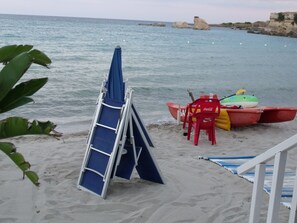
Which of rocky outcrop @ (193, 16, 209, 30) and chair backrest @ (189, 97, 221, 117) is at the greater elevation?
rocky outcrop @ (193, 16, 209, 30)

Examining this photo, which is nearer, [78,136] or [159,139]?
[159,139]

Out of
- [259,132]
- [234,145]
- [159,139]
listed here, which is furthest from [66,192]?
[259,132]

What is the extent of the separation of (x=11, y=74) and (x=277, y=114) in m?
8.47

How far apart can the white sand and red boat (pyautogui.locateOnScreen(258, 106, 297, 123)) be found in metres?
2.75

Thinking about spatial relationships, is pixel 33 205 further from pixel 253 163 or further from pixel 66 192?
pixel 253 163

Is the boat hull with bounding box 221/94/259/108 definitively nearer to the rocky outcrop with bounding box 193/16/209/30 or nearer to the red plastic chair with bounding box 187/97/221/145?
the red plastic chair with bounding box 187/97/221/145

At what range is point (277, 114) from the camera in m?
10.2

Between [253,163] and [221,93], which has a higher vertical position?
[253,163]

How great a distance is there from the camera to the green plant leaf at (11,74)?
268cm

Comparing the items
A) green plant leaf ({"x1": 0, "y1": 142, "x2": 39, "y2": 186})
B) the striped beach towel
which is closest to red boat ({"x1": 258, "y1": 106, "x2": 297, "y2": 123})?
the striped beach towel

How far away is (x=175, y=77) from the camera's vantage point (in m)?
23.2

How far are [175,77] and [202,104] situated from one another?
15146 mm

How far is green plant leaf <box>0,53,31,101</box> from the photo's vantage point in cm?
268

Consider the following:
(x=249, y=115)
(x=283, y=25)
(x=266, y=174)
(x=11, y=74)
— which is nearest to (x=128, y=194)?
(x=266, y=174)
